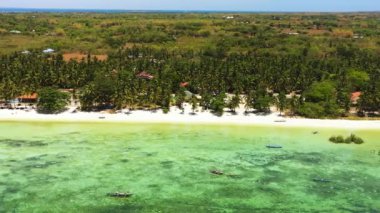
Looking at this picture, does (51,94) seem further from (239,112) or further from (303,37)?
(303,37)

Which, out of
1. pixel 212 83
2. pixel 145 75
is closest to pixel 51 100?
pixel 145 75

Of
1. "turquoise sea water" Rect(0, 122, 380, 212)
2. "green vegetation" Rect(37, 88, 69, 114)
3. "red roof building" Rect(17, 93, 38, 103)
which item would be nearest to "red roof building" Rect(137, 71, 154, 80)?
"green vegetation" Rect(37, 88, 69, 114)

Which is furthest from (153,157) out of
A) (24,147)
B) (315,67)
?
(315,67)

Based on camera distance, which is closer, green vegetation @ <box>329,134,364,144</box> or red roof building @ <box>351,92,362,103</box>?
green vegetation @ <box>329,134,364,144</box>

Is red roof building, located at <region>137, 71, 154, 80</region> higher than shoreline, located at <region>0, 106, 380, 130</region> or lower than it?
Answer: higher

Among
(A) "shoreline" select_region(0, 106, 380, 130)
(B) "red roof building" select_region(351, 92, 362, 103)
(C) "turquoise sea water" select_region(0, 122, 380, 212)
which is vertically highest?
(B) "red roof building" select_region(351, 92, 362, 103)

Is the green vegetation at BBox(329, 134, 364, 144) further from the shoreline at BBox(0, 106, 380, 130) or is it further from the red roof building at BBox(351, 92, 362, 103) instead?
the red roof building at BBox(351, 92, 362, 103)

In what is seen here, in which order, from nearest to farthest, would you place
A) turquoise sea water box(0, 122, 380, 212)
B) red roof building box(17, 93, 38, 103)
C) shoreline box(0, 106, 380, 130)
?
turquoise sea water box(0, 122, 380, 212)
shoreline box(0, 106, 380, 130)
red roof building box(17, 93, 38, 103)
